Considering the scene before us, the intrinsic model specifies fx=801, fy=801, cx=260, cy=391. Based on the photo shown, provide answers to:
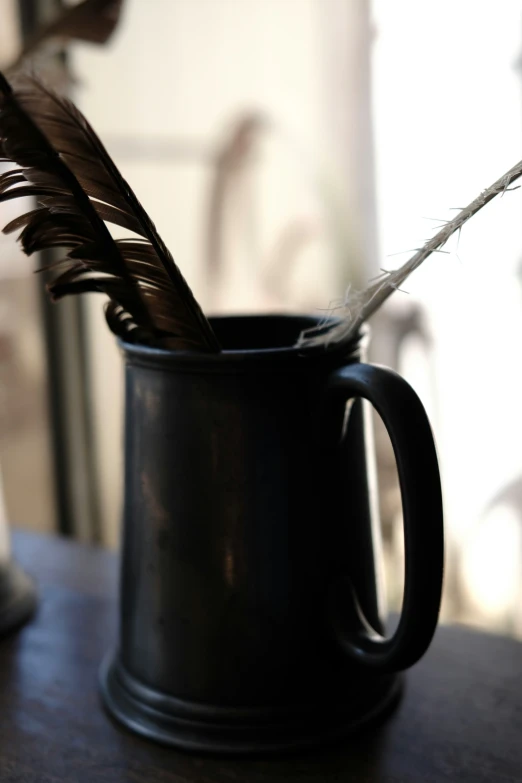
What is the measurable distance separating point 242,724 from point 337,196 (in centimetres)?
84

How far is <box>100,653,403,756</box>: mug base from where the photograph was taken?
0.42 meters

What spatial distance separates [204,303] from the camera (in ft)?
4.19

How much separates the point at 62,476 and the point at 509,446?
31.7 inches

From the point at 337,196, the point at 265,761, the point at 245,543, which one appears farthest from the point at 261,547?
the point at 337,196

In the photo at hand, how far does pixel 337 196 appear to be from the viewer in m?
1.12

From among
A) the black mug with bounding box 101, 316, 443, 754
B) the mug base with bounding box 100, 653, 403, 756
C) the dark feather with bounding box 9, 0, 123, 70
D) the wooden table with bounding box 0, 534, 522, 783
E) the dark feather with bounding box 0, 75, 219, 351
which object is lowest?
the wooden table with bounding box 0, 534, 522, 783

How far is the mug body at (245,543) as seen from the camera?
1.32ft

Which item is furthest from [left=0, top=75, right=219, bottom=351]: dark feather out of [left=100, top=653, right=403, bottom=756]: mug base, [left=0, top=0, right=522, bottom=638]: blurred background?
[left=0, top=0, right=522, bottom=638]: blurred background

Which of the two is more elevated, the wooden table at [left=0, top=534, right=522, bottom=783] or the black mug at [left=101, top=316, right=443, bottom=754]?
the black mug at [left=101, top=316, right=443, bottom=754]

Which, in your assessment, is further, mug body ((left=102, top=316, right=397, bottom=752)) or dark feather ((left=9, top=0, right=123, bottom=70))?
dark feather ((left=9, top=0, right=123, bottom=70))

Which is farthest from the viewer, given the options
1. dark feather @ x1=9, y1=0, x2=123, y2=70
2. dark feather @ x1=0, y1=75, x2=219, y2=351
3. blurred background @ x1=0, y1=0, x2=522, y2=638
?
blurred background @ x1=0, y1=0, x2=522, y2=638

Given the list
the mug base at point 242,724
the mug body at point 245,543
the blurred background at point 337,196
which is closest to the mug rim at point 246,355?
the mug body at point 245,543

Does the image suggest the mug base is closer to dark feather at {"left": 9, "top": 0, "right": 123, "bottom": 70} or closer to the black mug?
the black mug

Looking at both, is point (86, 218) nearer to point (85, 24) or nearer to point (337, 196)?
point (85, 24)
